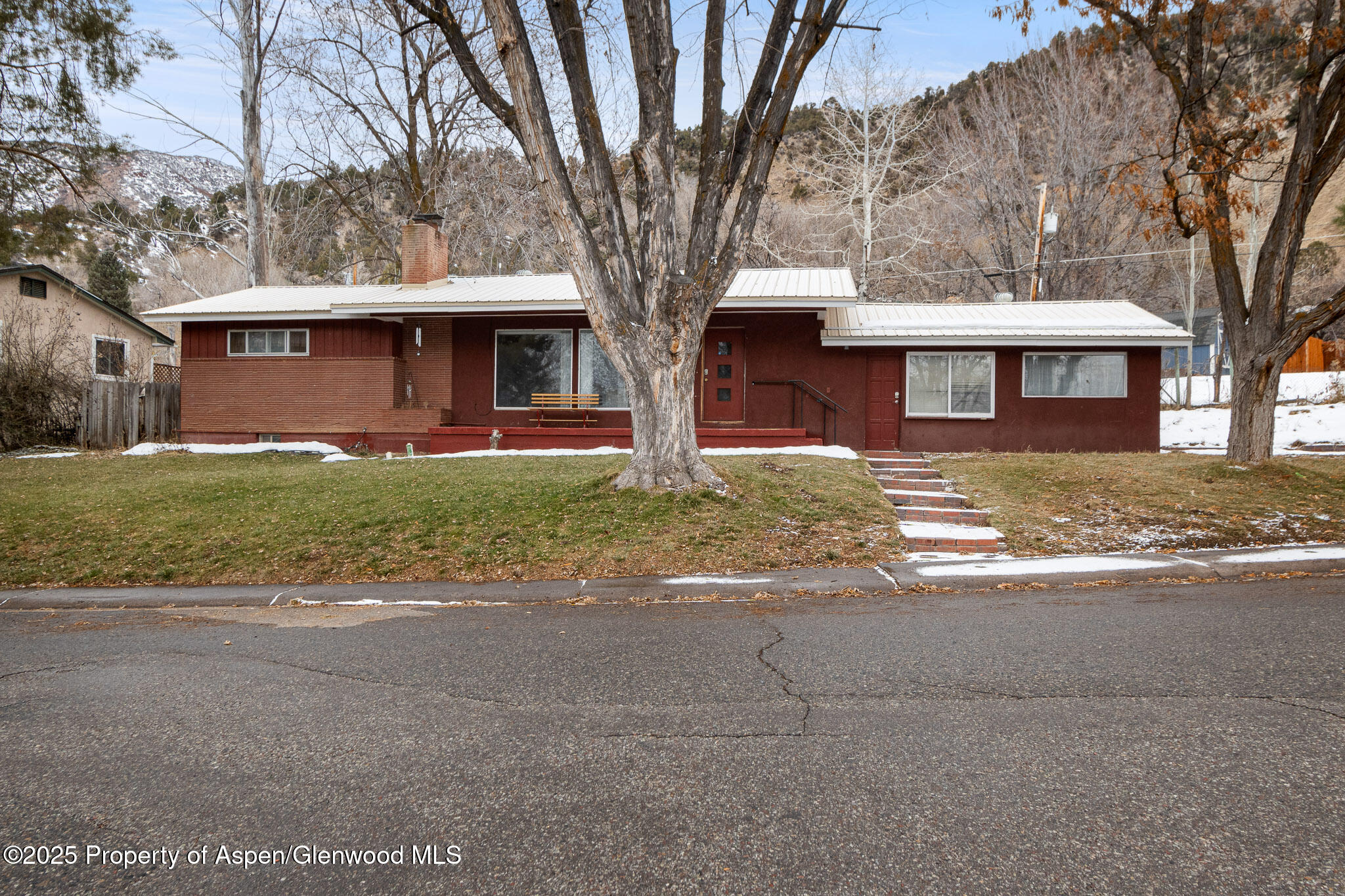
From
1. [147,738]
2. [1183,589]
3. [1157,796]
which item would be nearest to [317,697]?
[147,738]

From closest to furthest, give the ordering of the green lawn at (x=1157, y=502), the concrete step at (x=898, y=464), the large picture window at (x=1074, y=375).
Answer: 1. the green lawn at (x=1157, y=502)
2. the concrete step at (x=898, y=464)
3. the large picture window at (x=1074, y=375)

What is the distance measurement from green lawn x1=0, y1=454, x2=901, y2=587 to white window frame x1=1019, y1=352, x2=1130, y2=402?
6.96 m

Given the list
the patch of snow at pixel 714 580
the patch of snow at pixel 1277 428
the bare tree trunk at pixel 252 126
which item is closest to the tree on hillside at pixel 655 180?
the patch of snow at pixel 714 580

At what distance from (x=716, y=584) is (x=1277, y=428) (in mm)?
18764

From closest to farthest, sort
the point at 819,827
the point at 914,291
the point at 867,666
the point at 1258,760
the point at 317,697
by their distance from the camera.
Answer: the point at 819,827
the point at 1258,760
the point at 317,697
the point at 867,666
the point at 914,291

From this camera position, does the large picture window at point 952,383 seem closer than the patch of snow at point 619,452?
No

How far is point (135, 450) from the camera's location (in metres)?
17.4

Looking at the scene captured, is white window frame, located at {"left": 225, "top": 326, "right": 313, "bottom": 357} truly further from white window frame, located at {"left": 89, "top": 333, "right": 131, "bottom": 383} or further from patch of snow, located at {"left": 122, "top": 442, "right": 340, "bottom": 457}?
white window frame, located at {"left": 89, "top": 333, "right": 131, "bottom": 383}

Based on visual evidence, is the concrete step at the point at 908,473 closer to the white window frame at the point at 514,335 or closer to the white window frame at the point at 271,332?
the white window frame at the point at 514,335

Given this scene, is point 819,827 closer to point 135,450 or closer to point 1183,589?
point 1183,589

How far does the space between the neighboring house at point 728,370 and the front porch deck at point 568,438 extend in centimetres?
4

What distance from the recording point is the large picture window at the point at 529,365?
18.1m

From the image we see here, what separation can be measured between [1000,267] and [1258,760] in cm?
2875

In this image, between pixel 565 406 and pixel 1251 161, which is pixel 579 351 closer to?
pixel 565 406
